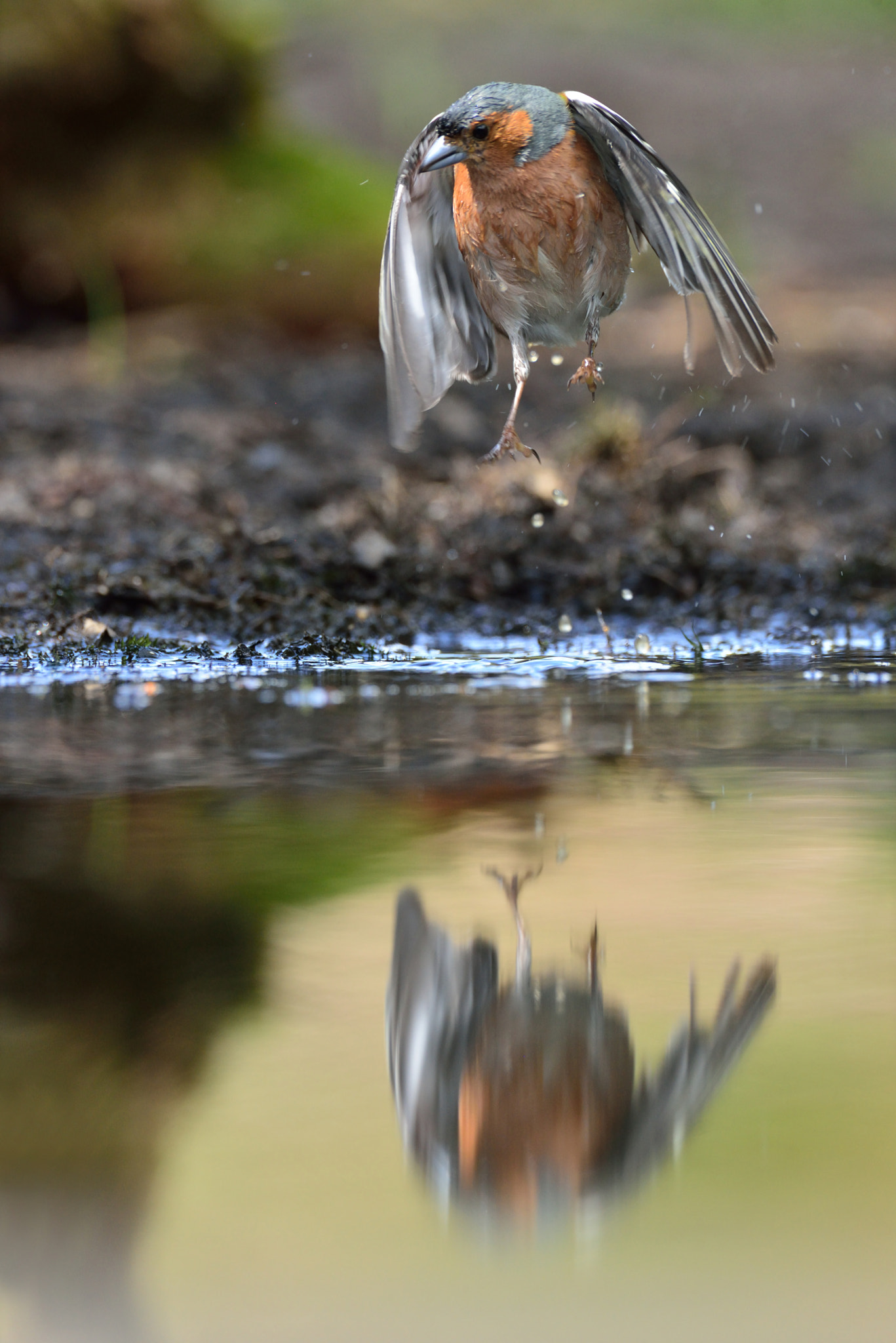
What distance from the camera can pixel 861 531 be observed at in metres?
5.95

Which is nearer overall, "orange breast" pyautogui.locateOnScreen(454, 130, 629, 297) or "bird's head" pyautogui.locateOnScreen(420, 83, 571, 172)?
"bird's head" pyautogui.locateOnScreen(420, 83, 571, 172)

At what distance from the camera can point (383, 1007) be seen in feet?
6.03

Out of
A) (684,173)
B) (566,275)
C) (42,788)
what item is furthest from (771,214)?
(42,788)

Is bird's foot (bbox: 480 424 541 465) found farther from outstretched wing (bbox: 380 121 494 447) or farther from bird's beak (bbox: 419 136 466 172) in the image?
bird's beak (bbox: 419 136 466 172)

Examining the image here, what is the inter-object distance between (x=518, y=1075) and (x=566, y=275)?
2.24m

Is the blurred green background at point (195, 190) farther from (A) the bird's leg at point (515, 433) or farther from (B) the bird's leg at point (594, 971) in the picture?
(B) the bird's leg at point (594, 971)

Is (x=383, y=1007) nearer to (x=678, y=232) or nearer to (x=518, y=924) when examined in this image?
(x=518, y=924)

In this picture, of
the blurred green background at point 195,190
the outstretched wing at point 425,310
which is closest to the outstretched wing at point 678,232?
the outstretched wing at point 425,310

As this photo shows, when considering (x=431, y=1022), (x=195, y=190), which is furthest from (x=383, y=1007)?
(x=195, y=190)

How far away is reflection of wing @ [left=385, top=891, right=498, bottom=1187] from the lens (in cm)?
153

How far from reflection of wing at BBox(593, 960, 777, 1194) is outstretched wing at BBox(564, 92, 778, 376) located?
5.81 feet

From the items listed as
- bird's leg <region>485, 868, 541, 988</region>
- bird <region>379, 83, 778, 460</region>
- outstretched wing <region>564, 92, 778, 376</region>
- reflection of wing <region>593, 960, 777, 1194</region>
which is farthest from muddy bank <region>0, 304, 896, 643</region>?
reflection of wing <region>593, 960, 777, 1194</region>

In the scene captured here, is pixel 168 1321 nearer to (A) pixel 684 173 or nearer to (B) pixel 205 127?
(B) pixel 205 127

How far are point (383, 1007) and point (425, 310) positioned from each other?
7.90 feet
